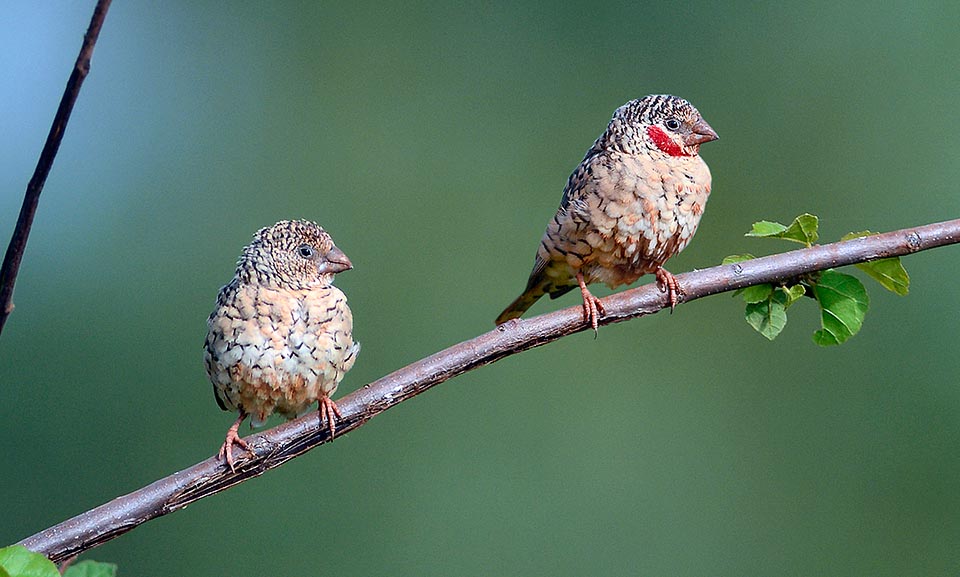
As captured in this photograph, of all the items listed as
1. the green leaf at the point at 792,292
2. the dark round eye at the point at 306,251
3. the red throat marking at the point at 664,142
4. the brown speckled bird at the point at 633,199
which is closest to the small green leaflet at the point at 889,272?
the green leaf at the point at 792,292

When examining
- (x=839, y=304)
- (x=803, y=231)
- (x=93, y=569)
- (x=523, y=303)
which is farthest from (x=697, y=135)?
(x=93, y=569)

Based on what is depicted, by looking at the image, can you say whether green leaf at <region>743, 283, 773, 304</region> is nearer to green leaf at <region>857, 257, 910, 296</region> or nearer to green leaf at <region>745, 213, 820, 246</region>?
green leaf at <region>745, 213, 820, 246</region>

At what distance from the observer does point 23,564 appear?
1.81 m

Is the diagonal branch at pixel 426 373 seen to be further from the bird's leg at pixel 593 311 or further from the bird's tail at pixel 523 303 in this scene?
the bird's tail at pixel 523 303

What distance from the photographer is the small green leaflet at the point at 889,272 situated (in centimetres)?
307

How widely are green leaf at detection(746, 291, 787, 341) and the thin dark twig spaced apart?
2056mm

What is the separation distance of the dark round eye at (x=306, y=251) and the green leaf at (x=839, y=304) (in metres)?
1.64

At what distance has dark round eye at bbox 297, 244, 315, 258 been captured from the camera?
12.0 feet

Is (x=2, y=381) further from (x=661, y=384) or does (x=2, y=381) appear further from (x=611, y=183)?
(x=611, y=183)

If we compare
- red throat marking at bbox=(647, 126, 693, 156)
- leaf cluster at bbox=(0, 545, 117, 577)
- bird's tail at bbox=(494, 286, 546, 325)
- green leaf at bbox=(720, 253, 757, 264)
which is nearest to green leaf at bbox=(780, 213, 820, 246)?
green leaf at bbox=(720, 253, 757, 264)

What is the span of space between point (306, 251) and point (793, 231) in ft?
5.22

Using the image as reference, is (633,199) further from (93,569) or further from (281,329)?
(93,569)

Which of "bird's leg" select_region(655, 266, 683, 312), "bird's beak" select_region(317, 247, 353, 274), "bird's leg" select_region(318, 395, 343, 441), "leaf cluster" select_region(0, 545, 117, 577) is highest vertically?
"bird's beak" select_region(317, 247, 353, 274)

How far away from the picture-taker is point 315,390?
3.42 meters
